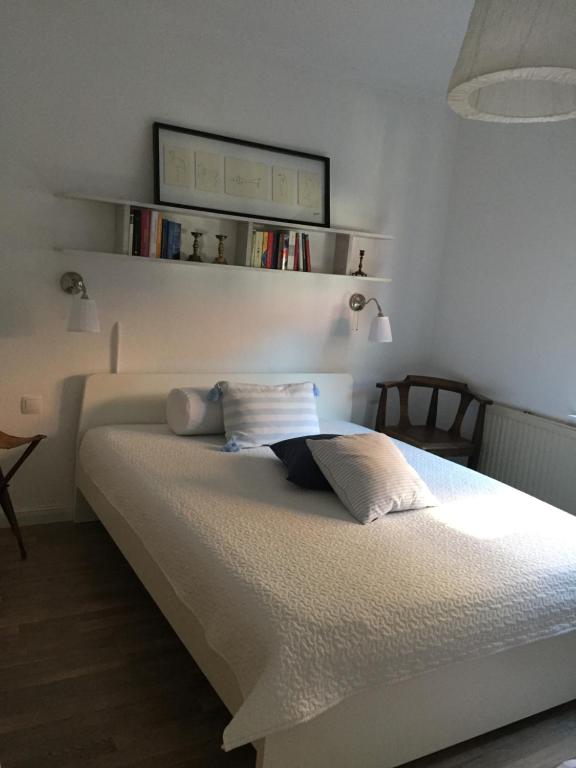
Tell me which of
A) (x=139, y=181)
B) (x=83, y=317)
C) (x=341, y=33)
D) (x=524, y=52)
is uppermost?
(x=341, y=33)

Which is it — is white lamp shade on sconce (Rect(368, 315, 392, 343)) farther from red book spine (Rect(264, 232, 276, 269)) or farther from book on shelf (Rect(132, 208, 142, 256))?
book on shelf (Rect(132, 208, 142, 256))

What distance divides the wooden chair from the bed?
966mm

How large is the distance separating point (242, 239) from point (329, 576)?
6.72 feet

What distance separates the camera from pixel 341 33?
2.92 metres

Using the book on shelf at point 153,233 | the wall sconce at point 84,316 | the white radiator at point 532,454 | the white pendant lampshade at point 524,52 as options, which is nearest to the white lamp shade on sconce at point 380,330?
the white radiator at point 532,454

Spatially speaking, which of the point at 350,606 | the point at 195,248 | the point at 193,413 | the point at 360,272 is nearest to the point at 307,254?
the point at 360,272

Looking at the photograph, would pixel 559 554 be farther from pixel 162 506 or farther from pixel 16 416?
pixel 16 416

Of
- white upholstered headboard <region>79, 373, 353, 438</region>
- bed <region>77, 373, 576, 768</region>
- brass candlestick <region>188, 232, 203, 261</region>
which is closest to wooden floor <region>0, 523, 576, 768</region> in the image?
bed <region>77, 373, 576, 768</region>

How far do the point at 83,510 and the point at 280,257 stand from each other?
170 centimetres

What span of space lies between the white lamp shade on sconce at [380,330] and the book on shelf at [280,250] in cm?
50

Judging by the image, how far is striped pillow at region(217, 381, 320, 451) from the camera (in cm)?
293

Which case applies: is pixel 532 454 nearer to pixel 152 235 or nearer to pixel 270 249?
pixel 270 249

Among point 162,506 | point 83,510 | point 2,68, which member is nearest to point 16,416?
point 83,510

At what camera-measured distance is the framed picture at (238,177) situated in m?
3.04
